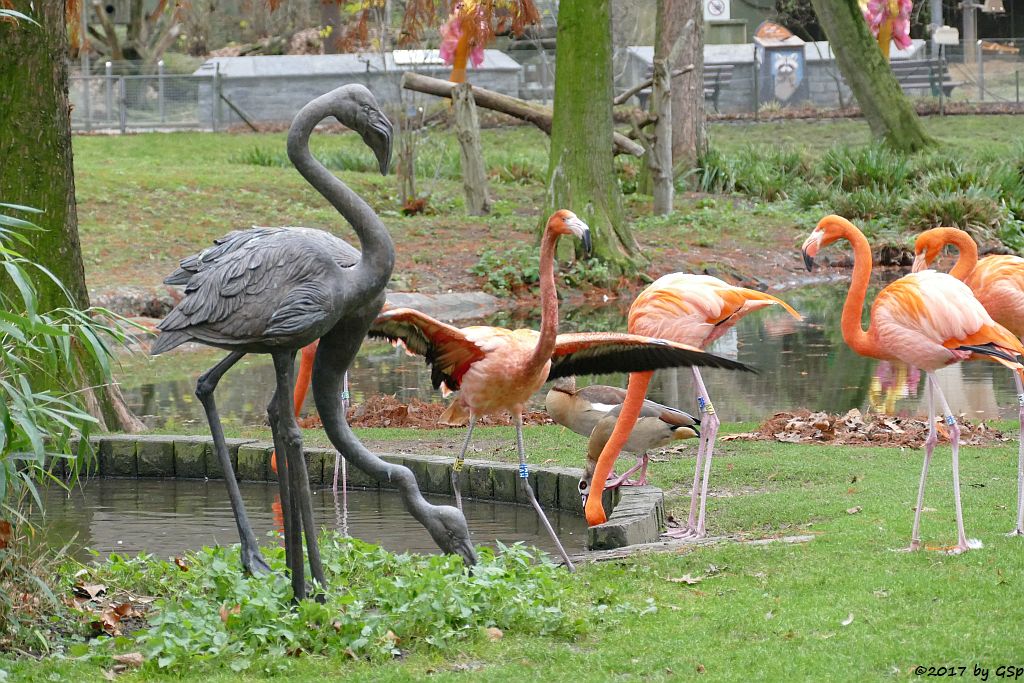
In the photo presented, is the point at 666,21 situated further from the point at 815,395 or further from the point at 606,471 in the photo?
the point at 606,471

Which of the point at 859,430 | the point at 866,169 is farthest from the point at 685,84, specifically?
the point at 859,430

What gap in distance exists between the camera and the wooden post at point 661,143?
816 inches

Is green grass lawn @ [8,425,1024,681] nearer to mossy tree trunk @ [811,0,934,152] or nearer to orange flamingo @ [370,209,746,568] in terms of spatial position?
orange flamingo @ [370,209,746,568]

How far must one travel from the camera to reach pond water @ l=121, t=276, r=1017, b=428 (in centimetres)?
1104

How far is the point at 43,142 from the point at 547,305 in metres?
4.48

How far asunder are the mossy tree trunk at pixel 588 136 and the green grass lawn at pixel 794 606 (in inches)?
425

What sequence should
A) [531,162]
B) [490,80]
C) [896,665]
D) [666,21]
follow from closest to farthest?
[896,665], [666,21], [531,162], [490,80]

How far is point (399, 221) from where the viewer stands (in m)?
20.8

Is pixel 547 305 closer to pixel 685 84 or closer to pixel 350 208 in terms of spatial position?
pixel 350 208

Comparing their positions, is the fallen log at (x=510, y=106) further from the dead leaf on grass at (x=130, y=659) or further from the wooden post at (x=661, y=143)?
the dead leaf on grass at (x=130, y=659)

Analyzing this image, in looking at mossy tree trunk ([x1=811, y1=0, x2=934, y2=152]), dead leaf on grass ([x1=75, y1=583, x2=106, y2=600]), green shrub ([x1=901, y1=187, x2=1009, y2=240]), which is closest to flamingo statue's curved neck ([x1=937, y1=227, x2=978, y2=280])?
dead leaf on grass ([x1=75, y1=583, x2=106, y2=600])

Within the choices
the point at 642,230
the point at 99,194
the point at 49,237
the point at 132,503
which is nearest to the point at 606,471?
the point at 132,503

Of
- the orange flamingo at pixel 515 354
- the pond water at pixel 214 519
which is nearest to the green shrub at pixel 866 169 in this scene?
the pond water at pixel 214 519

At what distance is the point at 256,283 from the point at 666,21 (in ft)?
67.0
